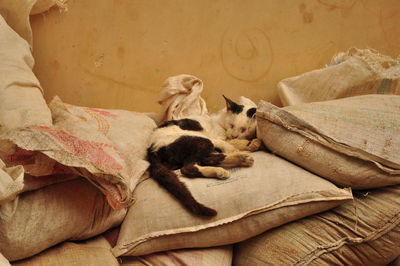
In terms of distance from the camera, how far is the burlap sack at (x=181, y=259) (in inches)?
44.6

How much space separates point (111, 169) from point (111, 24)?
3.34ft

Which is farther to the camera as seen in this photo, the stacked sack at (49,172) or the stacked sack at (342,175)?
the stacked sack at (342,175)

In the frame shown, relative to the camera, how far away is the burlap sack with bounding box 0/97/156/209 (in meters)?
0.95

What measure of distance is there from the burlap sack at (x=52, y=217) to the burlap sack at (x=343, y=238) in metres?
0.56

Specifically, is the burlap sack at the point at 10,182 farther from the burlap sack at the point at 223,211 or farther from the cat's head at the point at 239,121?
the cat's head at the point at 239,121

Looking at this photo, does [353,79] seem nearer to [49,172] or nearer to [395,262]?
[395,262]

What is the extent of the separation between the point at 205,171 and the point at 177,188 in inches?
5.6

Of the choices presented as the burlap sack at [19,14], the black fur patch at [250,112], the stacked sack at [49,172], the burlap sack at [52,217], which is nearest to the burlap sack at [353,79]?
the black fur patch at [250,112]

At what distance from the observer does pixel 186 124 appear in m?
1.64

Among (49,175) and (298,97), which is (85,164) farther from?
(298,97)

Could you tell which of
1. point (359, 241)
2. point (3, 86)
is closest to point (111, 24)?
point (3, 86)

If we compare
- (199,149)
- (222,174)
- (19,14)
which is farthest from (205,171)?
(19,14)

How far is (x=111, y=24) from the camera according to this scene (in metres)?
1.79

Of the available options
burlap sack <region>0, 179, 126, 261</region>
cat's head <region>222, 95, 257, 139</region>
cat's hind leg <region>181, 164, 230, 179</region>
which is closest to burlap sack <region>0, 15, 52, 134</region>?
burlap sack <region>0, 179, 126, 261</region>
